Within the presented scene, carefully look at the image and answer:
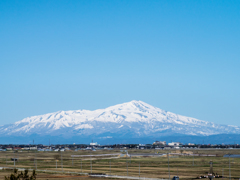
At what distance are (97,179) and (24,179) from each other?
145ft

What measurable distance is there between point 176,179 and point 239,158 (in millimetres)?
96416

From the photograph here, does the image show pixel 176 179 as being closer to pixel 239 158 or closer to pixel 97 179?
pixel 97 179

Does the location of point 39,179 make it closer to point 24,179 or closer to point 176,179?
point 176,179

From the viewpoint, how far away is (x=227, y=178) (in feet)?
264

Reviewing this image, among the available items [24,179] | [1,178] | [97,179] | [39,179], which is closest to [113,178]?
[97,179]

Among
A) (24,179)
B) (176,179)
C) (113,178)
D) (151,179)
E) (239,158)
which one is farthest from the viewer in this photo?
(239,158)

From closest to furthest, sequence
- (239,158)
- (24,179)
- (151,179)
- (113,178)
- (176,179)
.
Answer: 1. (24,179)
2. (176,179)
3. (151,179)
4. (113,178)
5. (239,158)

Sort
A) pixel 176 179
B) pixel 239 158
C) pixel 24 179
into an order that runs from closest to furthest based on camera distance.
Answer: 1. pixel 24 179
2. pixel 176 179
3. pixel 239 158

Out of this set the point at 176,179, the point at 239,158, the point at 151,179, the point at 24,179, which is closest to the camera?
the point at 24,179

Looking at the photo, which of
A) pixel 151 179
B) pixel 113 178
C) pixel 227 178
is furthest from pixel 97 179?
pixel 227 178

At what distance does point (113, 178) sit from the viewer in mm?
82812

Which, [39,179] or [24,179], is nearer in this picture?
[24,179]

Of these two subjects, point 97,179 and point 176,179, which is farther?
point 97,179

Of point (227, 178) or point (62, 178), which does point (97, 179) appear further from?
point (227, 178)
